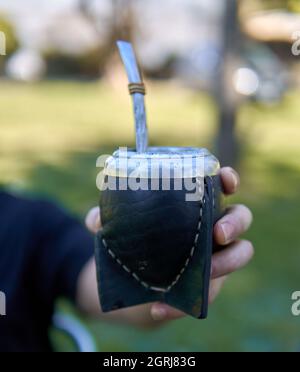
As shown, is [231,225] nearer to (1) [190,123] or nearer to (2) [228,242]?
(2) [228,242]

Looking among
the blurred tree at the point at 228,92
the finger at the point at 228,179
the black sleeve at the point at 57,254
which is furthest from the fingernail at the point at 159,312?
the blurred tree at the point at 228,92

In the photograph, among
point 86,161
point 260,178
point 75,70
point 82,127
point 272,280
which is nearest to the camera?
point 272,280

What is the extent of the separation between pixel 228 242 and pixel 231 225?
30 mm

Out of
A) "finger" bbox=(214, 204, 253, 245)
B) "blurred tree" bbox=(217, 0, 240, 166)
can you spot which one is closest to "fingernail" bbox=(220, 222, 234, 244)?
"finger" bbox=(214, 204, 253, 245)

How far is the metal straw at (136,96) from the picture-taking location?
977 millimetres

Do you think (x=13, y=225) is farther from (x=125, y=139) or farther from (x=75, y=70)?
(x=75, y=70)

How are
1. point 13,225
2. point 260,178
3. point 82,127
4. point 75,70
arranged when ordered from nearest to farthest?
point 13,225 < point 260,178 < point 82,127 < point 75,70

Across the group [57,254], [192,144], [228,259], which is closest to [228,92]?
[192,144]

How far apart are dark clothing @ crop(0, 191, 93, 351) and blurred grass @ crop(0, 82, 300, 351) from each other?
93 centimetres

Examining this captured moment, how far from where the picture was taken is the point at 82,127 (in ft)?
27.6
